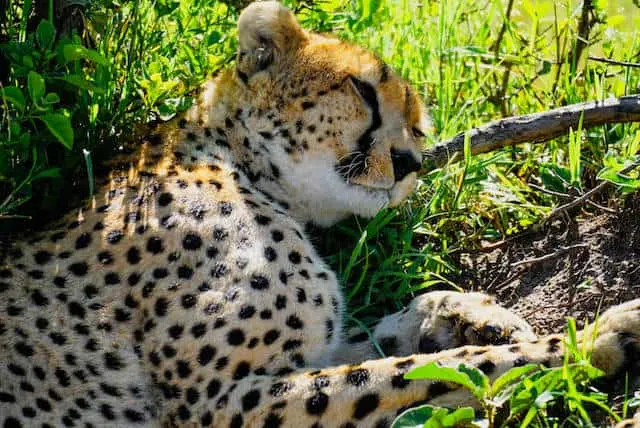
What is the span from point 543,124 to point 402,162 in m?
0.66

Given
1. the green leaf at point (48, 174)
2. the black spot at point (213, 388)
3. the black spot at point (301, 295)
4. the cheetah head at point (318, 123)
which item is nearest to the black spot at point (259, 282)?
the black spot at point (301, 295)

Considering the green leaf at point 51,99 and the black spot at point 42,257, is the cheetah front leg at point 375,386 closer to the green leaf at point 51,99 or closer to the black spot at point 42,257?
the black spot at point 42,257

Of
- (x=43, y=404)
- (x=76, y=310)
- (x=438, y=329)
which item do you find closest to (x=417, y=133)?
(x=438, y=329)

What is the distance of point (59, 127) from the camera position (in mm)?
3592

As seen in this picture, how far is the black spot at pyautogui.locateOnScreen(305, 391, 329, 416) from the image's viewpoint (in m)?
3.30

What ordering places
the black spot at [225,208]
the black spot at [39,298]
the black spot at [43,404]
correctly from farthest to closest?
Result: 1. the black spot at [225,208]
2. the black spot at [39,298]
3. the black spot at [43,404]

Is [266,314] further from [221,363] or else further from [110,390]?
[110,390]

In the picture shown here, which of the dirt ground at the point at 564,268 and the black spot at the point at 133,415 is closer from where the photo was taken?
the black spot at the point at 133,415

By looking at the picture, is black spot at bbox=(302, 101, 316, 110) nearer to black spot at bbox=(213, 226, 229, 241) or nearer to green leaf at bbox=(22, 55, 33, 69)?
black spot at bbox=(213, 226, 229, 241)

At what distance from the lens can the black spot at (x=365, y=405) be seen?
10.8 ft

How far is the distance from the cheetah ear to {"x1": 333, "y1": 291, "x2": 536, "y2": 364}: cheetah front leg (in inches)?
39.2

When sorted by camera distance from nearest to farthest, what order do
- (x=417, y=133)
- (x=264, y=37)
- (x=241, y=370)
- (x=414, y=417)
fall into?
(x=414, y=417)
(x=241, y=370)
(x=264, y=37)
(x=417, y=133)

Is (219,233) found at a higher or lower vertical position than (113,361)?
higher

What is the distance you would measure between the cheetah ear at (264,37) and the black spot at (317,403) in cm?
125
